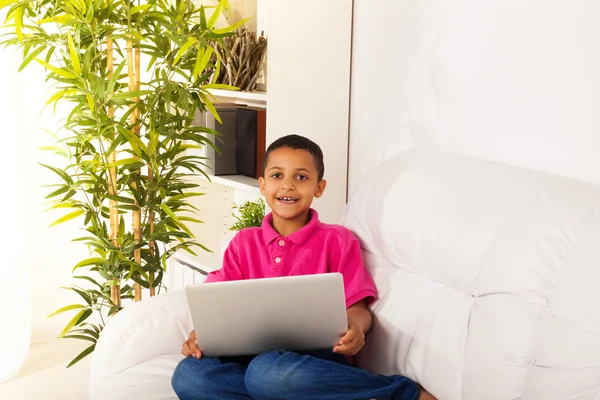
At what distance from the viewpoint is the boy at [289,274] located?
158cm

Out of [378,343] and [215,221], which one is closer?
[378,343]

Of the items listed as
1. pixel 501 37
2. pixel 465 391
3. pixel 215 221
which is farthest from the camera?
pixel 215 221

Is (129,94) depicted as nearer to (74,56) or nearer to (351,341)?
(74,56)

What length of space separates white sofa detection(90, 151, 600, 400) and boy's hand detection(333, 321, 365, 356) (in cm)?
12

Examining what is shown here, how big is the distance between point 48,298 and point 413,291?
222cm

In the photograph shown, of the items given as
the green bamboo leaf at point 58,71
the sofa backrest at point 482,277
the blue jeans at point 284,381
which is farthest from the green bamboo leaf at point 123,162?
the blue jeans at point 284,381

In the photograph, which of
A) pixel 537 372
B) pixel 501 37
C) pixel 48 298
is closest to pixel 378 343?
pixel 537 372

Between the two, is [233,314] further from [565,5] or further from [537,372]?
[565,5]

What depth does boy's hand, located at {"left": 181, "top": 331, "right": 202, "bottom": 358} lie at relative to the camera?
1.70m

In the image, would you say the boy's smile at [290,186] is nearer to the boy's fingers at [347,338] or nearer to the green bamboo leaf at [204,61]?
the boy's fingers at [347,338]

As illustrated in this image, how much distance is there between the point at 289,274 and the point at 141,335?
1.33 feet

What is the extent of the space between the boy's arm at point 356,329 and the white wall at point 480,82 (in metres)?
0.56

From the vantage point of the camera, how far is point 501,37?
6.49 feet

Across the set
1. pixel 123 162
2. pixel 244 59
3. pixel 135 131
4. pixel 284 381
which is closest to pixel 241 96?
pixel 244 59
